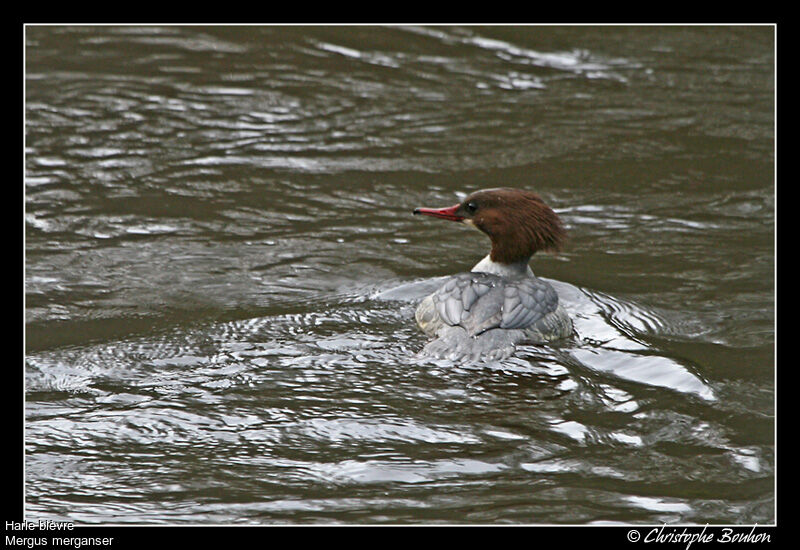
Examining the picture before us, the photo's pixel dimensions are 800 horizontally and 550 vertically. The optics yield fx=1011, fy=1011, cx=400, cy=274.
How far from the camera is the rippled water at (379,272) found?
15.6 ft

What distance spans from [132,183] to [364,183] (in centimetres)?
207

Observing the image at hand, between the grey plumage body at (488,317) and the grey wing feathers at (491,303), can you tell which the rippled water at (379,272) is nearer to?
the grey plumage body at (488,317)

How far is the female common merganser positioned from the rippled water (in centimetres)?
16

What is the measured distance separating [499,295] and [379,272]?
137cm

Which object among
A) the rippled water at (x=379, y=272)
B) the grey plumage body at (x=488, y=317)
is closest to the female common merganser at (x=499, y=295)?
the grey plumage body at (x=488, y=317)

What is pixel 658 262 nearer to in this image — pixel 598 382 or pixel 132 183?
pixel 598 382

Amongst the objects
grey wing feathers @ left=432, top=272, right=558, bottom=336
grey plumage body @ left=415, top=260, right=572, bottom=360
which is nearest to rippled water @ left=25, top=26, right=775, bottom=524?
grey plumage body @ left=415, top=260, right=572, bottom=360

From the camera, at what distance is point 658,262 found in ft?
25.8

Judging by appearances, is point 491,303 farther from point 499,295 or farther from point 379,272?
point 379,272

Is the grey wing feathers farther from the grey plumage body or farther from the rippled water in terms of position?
the rippled water

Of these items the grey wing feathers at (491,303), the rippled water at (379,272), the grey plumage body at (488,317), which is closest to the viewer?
the rippled water at (379,272)

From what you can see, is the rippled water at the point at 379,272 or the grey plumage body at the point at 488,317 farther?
the grey plumage body at the point at 488,317

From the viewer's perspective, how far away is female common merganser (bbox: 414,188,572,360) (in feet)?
20.4

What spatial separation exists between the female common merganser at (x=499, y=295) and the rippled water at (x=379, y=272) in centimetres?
16
